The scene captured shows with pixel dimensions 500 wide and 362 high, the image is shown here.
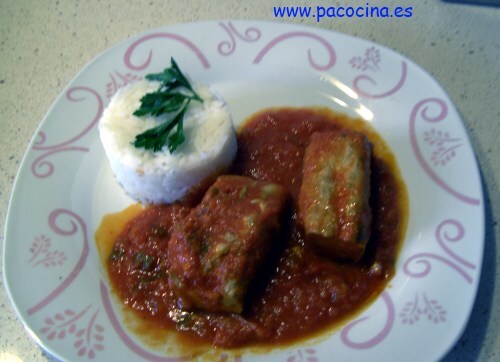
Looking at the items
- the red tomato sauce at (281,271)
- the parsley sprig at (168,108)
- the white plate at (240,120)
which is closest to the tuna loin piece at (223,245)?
the red tomato sauce at (281,271)

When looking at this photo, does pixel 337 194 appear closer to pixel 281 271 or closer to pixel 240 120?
pixel 281 271

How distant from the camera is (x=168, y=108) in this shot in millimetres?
2895

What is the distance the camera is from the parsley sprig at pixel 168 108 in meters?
2.83

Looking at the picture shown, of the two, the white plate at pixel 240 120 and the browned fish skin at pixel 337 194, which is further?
the browned fish skin at pixel 337 194

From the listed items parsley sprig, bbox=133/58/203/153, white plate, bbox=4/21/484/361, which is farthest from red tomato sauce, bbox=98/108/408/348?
parsley sprig, bbox=133/58/203/153

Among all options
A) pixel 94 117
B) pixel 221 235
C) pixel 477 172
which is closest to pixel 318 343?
pixel 221 235

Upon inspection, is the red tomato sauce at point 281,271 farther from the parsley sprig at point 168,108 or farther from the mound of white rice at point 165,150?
the parsley sprig at point 168,108

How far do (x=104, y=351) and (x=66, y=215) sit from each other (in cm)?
88

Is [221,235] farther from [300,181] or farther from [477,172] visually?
[477,172]

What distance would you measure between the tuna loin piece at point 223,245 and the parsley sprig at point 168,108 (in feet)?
1.46

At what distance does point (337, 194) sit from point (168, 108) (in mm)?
1085

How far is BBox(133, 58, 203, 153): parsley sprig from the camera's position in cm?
283

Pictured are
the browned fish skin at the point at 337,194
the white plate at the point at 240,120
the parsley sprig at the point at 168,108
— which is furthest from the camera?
the parsley sprig at the point at 168,108

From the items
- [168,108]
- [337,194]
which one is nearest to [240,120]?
[168,108]
